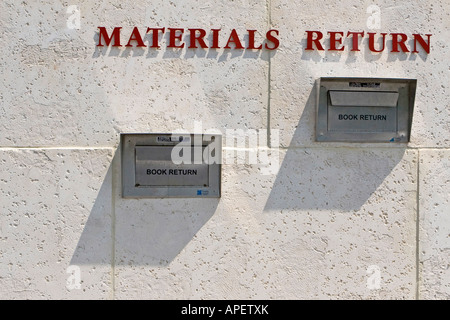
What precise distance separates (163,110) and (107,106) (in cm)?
38

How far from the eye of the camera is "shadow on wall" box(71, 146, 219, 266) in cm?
365

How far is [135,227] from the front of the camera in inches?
144

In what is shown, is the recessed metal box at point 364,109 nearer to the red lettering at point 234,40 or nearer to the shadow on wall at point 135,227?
the red lettering at point 234,40

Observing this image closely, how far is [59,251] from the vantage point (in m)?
3.64

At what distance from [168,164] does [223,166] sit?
1.27ft

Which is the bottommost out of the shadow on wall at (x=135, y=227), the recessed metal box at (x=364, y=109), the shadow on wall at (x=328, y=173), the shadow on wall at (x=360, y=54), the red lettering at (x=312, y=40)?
the shadow on wall at (x=135, y=227)

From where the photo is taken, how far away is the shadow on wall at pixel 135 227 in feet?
12.0

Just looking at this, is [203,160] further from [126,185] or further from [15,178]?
[15,178]

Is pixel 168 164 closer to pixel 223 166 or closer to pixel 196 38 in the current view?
pixel 223 166

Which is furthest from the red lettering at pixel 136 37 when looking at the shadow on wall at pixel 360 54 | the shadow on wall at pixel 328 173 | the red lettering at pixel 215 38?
the shadow on wall at pixel 328 173
